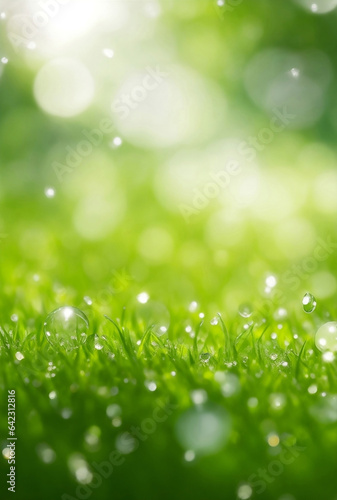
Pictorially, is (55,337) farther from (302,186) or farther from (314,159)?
(314,159)

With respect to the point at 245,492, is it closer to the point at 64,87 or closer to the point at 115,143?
the point at 115,143

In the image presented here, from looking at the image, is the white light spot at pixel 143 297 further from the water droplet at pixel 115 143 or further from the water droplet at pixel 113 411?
the water droplet at pixel 115 143

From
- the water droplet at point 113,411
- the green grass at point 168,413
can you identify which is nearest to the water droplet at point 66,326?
the green grass at point 168,413

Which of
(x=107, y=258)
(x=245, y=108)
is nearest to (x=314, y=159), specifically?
(x=245, y=108)

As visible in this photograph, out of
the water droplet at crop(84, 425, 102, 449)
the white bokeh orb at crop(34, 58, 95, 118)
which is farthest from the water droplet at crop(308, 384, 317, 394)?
the white bokeh orb at crop(34, 58, 95, 118)

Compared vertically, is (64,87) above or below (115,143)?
above

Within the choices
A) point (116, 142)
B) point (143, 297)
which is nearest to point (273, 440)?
point (143, 297)

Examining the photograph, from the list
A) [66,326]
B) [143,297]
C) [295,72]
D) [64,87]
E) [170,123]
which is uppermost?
[66,326]

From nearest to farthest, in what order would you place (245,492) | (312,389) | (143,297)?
(245,492) < (312,389) < (143,297)
